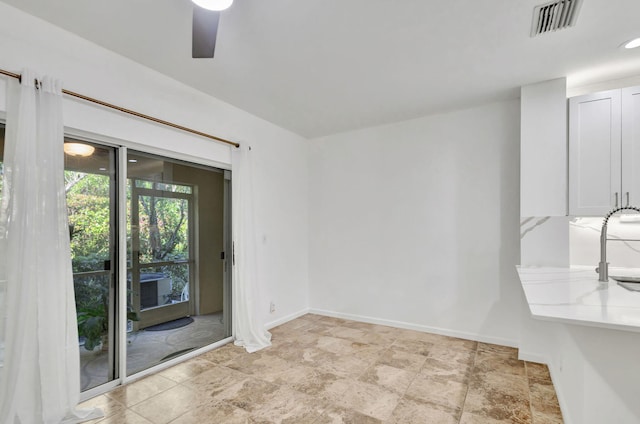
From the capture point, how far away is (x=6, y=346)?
6.11 feet

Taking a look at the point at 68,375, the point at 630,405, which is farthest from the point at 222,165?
the point at 630,405

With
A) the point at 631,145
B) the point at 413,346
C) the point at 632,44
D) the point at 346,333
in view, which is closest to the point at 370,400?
the point at 413,346

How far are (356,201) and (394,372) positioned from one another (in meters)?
2.27

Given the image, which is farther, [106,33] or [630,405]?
[106,33]

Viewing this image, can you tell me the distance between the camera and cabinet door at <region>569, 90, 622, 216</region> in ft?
→ 8.45

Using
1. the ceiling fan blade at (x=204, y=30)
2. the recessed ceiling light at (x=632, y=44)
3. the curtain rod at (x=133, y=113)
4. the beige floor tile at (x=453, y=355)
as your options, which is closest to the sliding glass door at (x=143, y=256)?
the curtain rod at (x=133, y=113)

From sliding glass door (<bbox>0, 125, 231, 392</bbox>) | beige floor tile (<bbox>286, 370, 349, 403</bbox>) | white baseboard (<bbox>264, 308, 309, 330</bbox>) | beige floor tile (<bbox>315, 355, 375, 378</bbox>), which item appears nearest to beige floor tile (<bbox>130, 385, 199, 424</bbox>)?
sliding glass door (<bbox>0, 125, 231, 392</bbox>)

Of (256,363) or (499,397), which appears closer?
(499,397)

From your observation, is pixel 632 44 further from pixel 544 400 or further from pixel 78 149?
pixel 78 149

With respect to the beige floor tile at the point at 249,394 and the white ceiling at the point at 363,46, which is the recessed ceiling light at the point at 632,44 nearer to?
the white ceiling at the point at 363,46

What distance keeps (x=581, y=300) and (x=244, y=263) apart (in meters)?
2.82

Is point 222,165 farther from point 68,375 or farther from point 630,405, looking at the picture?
point 630,405

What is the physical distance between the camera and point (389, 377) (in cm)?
271

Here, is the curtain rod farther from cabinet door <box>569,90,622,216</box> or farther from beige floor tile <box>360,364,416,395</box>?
cabinet door <box>569,90,622,216</box>
